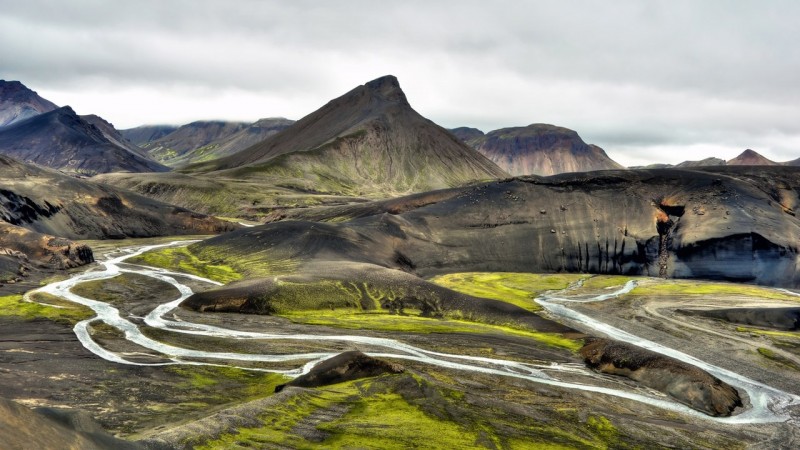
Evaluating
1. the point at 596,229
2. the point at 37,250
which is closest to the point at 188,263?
the point at 37,250

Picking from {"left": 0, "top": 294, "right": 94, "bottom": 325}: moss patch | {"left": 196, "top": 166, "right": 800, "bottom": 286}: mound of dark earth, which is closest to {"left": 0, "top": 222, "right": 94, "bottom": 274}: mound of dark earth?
{"left": 0, "top": 294, "right": 94, "bottom": 325}: moss patch

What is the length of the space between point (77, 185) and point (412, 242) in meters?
102

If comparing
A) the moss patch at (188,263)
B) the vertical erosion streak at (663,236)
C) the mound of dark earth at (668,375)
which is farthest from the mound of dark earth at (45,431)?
the vertical erosion streak at (663,236)

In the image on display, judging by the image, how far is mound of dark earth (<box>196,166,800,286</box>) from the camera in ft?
481

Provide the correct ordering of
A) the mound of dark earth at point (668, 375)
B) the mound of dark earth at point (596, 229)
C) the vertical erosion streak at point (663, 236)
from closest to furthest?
the mound of dark earth at point (668, 375)
the mound of dark earth at point (596, 229)
the vertical erosion streak at point (663, 236)

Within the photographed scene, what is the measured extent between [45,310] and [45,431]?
66.2m

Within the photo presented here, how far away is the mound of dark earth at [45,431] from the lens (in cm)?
2028

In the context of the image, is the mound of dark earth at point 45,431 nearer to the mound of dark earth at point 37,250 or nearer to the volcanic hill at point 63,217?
the mound of dark earth at point 37,250

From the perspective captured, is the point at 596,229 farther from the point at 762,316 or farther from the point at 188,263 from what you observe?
the point at 188,263

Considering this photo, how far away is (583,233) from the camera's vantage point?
534 feet

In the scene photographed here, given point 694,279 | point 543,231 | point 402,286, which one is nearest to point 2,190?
point 402,286

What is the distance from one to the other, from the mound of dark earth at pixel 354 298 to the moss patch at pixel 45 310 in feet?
47.3

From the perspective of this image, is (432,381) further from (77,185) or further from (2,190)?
(77,185)

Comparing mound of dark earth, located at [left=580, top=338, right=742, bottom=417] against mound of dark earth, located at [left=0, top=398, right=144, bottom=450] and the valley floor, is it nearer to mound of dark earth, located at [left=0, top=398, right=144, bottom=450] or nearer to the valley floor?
the valley floor
